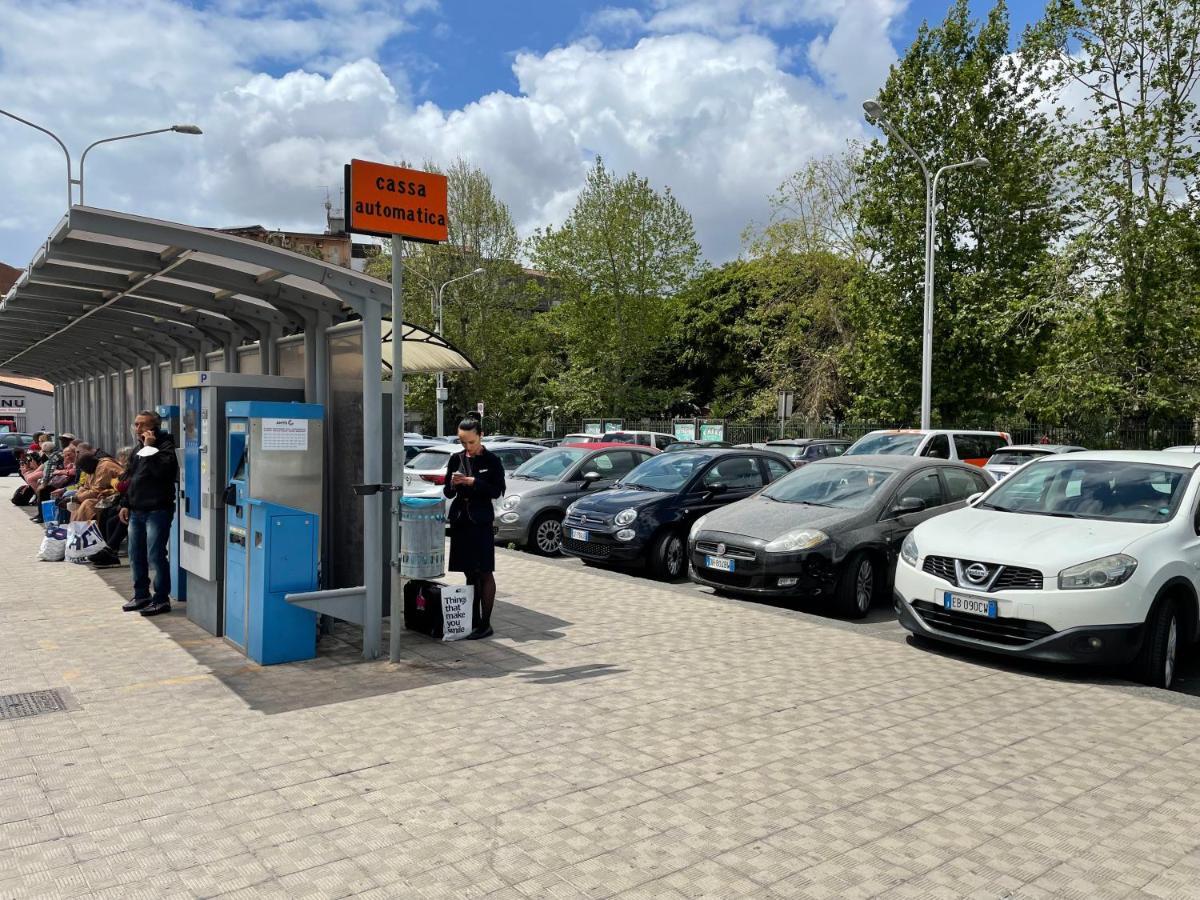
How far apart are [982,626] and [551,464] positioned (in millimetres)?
8306

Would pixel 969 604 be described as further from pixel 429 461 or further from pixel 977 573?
pixel 429 461

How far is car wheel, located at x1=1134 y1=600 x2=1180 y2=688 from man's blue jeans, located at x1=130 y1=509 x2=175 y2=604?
306 inches

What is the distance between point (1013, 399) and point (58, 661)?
2469 cm

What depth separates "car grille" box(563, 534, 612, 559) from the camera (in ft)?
36.2

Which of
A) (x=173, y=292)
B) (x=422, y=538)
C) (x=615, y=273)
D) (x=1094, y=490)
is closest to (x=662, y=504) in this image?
(x=422, y=538)

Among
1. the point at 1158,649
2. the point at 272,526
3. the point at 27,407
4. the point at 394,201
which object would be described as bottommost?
the point at 1158,649

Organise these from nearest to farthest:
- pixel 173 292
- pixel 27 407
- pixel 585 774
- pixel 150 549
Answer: pixel 585 774 → pixel 150 549 → pixel 173 292 → pixel 27 407

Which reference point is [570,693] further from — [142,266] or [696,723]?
[142,266]

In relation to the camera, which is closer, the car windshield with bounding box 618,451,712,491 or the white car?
the car windshield with bounding box 618,451,712,491

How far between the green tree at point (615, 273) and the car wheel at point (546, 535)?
2896 centimetres

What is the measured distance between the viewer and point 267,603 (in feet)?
21.1

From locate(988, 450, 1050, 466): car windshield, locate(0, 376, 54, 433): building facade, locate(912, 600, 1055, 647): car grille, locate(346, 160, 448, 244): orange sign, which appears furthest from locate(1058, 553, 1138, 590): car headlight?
locate(0, 376, 54, 433): building facade

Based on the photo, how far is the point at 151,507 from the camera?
7957mm

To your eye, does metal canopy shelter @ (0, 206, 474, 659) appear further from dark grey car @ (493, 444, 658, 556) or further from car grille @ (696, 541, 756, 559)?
car grille @ (696, 541, 756, 559)
